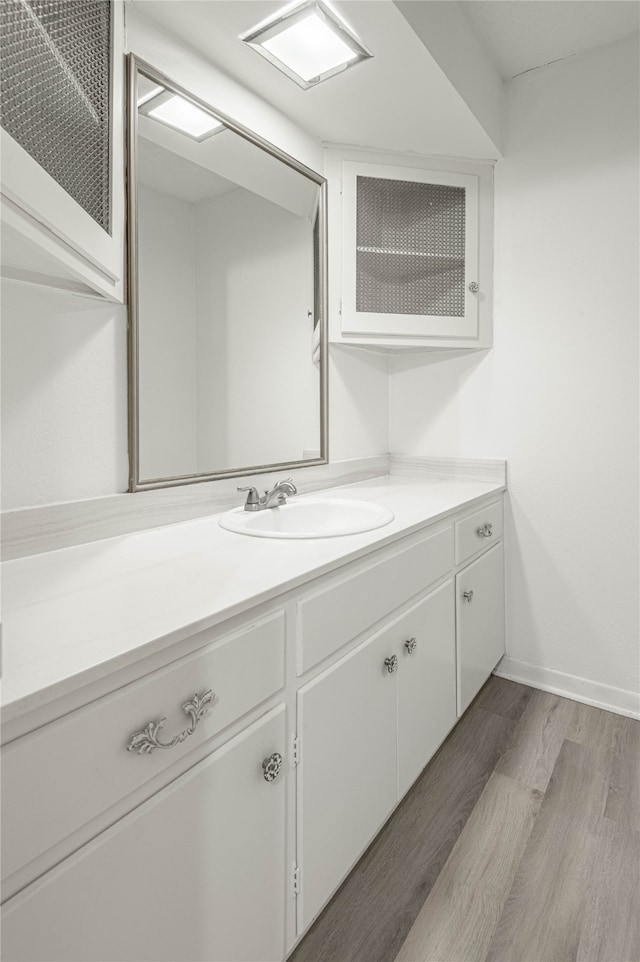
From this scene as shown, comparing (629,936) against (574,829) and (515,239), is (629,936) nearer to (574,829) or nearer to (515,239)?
(574,829)

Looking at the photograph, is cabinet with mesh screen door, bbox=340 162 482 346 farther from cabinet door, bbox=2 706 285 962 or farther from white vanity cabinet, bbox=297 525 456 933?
cabinet door, bbox=2 706 285 962

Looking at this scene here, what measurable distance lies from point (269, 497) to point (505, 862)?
3.79ft

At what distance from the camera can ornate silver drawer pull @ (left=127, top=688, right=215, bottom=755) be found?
68cm

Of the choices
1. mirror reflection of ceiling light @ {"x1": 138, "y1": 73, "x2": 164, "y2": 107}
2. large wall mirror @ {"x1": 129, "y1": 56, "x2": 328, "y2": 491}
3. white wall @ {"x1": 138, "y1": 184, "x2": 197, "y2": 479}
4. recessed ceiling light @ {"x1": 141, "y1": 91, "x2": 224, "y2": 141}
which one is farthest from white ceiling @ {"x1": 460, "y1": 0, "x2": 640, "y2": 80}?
white wall @ {"x1": 138, "y1": 184, "x2": 197, "y2": 479}

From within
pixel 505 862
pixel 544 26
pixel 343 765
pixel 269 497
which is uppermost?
pixel 544 26

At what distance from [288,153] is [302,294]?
1.52 feet

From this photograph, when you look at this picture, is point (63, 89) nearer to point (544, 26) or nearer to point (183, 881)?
point (183, 881)

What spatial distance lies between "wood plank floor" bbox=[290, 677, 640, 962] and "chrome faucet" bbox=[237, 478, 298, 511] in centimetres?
97

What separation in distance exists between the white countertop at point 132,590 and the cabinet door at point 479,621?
18.4 inches

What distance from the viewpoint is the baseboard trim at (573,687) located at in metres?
1.94

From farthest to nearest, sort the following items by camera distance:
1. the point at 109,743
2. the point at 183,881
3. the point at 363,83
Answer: the point at 363,83 < the point at 183,881 < the point at 109,743

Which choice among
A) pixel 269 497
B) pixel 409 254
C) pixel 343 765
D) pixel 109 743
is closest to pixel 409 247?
pixel 409 254

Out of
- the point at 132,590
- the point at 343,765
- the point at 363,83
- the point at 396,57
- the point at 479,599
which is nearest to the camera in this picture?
the point at 132,590

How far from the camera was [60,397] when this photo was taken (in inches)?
45.2
